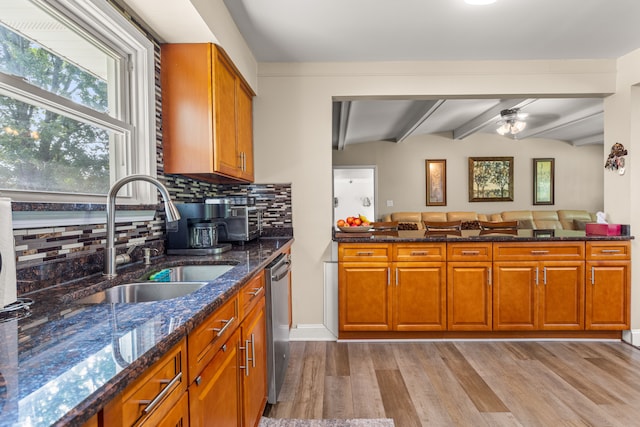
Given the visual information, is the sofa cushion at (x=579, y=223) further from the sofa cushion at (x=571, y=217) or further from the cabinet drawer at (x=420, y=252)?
the cabinet drawer at (x=420, y=252)

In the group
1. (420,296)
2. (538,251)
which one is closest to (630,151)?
(538,251)

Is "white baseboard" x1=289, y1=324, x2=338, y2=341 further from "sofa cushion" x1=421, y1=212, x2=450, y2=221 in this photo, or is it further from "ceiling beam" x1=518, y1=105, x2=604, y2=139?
"ceiling beam" x1=518, y1=105, x2=604, y2=139

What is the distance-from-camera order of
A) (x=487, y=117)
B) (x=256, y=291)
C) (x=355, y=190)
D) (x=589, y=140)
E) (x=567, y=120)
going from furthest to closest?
(x=355, y=190) → (x=589, y=140) → (x=567, y=120) → (x=487, y=117) → (x=256, y=291)

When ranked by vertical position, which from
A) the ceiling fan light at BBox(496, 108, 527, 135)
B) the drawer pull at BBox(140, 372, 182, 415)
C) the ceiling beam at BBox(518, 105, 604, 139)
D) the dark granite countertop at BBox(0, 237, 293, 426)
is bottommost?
the drawer pull at BBox(140, 372, 182, 415)

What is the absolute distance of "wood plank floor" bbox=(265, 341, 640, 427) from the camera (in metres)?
2.07

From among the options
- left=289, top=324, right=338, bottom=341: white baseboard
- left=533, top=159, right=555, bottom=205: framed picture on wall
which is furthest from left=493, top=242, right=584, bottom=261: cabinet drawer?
left=533, top=159, right=555, bottom=205: framed picture on wall

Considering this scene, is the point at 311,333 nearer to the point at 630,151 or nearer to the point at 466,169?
the point at 630,151

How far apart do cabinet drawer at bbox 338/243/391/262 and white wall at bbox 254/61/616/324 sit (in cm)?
19

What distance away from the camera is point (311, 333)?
3.27 metres

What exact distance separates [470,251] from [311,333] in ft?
4.93

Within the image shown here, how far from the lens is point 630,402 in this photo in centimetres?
219

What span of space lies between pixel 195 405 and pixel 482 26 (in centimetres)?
278

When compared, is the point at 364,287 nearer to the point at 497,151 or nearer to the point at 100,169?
the point at 100,169

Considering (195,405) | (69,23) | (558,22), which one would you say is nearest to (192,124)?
(69,23)
